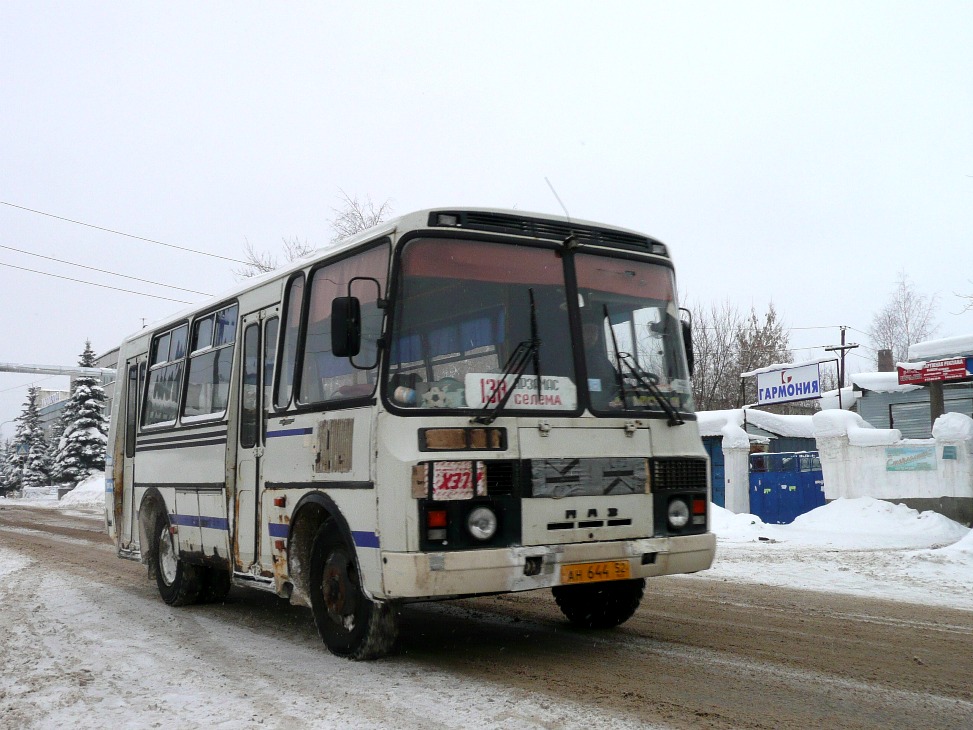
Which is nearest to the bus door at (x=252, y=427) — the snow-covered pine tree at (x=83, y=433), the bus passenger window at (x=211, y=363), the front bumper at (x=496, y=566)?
the bus passenger window at (x=211, y=363)

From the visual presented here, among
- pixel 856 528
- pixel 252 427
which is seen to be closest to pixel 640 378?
pixel 252 427

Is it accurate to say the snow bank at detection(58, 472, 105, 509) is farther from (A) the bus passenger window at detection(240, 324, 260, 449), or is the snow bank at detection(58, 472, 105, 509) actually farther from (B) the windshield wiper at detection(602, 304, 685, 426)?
(B) the windshield wiper at detection(602, 304, 685, 426)

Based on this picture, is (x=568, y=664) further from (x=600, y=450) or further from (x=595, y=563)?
(x=600, y=450)

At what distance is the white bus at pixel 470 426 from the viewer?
6094mm

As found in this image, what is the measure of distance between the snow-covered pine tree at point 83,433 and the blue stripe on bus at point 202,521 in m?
52.4

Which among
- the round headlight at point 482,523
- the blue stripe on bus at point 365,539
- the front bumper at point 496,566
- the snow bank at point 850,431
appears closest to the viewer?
the front bumper at point 496,566

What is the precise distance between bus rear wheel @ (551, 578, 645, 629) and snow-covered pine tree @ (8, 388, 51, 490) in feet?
215

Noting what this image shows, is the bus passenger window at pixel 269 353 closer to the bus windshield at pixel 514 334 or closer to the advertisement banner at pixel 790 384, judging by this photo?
the bus windshield at pixel 514 334

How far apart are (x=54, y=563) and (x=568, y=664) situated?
35.6ft

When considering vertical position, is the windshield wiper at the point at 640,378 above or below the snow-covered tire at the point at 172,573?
above

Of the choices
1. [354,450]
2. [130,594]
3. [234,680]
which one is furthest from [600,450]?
[130,594]

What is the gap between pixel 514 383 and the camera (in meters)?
6.38

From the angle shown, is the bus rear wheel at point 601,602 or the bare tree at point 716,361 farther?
the bare tree at point 716,361

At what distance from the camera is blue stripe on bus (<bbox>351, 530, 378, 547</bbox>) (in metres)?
6.18
